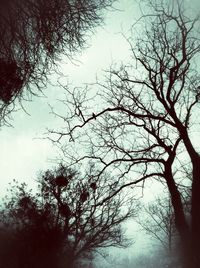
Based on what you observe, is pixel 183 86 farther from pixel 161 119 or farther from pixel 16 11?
pixel 16 11

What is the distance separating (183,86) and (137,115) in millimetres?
1858

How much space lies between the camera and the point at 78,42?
6.88 metres

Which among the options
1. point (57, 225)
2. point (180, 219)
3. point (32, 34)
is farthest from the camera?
point (57, 225)

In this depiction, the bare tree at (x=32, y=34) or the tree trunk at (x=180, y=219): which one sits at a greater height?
the bare tree at (x=32, y=34)

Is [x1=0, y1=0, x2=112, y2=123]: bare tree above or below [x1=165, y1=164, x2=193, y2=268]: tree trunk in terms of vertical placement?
above

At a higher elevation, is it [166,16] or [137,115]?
[166,16]

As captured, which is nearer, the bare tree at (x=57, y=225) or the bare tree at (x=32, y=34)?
the bare tree at (x=32, y=34)

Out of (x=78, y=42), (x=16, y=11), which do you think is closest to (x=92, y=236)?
(x=78, y=42)

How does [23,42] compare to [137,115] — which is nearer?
[23,42]

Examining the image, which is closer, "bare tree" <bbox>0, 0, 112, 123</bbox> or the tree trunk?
"bare tree" <bbox>0, 0, 112, 123</bbox>

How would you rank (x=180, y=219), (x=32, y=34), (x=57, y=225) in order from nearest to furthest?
(x=32, y=34) → (x=180, y=219) → (x=57, y=225)

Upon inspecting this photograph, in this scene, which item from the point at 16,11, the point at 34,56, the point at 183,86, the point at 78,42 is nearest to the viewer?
the point at 16,11

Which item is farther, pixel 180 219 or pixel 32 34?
pixel 180 219

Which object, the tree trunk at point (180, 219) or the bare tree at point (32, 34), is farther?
the tree trunk at point (180, 219)
